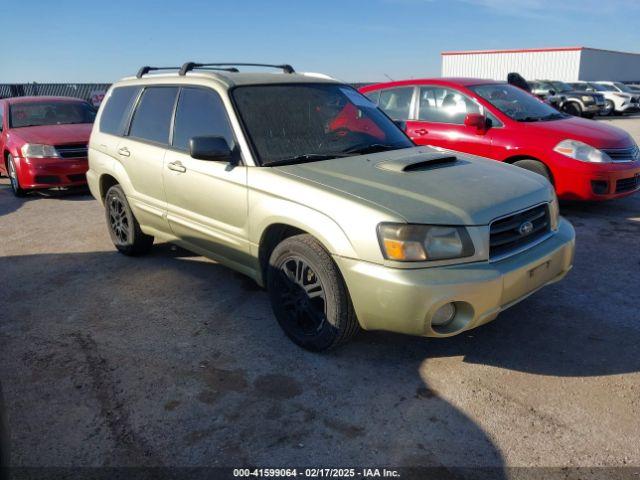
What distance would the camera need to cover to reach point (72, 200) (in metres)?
8.37

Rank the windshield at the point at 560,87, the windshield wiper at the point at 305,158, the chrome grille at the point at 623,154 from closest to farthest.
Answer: the windshield wiper at the point at 305,158 < the chrome grille at the point at 623,154 < the windshield at the point at 560,87

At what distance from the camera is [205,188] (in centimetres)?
389

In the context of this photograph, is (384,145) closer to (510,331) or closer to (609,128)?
(510,331)

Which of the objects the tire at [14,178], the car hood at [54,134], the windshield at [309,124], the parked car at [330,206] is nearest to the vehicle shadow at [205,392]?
the parked car at [330,206]

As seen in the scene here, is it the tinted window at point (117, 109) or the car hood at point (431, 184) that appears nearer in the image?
the car hood at point (431, 184)

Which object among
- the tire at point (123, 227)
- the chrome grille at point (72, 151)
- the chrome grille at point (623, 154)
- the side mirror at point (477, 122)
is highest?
the side mirror at point (477, 122)

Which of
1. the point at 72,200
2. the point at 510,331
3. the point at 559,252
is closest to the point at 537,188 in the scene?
the point at 559,252

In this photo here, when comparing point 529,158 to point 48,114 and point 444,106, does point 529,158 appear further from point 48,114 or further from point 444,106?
point 48,114

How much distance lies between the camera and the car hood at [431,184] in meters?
2.90

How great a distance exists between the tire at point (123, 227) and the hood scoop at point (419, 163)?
2692 millimetres

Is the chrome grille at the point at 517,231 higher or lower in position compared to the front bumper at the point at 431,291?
higher

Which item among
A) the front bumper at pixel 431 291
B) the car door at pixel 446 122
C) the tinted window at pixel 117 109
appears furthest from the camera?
the car door at pixel 446 122

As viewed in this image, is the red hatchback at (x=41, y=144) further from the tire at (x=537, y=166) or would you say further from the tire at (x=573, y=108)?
the tire at (x=573, y=108)

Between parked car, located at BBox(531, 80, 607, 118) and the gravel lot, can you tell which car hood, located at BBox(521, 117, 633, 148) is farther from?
parked car, located at BBox(531, 80, 607, 118)
